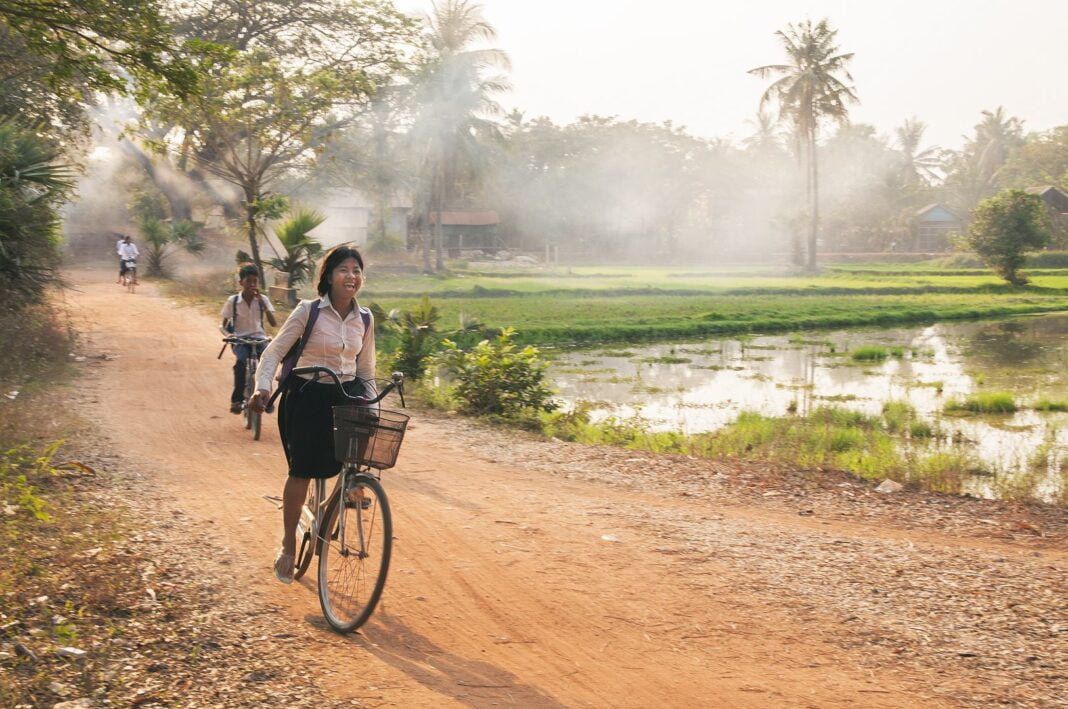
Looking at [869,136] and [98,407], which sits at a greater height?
[869,136]

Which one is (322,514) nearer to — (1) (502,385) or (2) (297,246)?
(1) (502,385)

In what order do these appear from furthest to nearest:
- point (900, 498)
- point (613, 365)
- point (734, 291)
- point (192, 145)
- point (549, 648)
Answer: point (734, 291) → point (192, 145) → point (613, 365) → point (900, 498) → point (549, 648)

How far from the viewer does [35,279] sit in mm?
13258

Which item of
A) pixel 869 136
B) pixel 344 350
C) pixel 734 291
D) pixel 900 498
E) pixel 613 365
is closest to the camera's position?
pixel 344 350

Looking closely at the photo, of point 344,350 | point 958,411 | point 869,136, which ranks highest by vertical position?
point 869,136

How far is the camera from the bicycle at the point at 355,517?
4.22 meters

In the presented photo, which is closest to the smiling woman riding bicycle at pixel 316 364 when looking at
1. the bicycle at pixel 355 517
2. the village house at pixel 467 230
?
the bicycle at pixel 355 517

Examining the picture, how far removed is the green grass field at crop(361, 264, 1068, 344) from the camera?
84.1 feet

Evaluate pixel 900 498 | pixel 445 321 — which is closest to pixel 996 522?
pixel 900 498

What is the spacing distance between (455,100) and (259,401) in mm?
41450

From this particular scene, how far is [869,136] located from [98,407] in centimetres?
7589

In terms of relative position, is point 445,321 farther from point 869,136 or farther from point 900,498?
point 869,136

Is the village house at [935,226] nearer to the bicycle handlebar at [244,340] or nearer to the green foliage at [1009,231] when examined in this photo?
the green foliage at [1009,231]

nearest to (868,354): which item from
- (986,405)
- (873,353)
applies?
(873,353)
